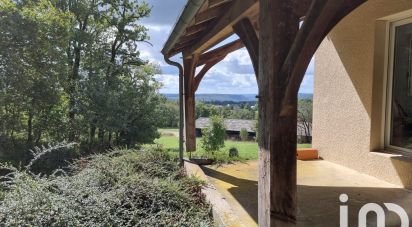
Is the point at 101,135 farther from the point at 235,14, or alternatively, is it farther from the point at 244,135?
the point at 235,14

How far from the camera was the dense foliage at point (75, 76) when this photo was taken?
11.5 meters

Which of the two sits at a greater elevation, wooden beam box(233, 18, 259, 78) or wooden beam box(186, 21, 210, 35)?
wooden beam box(186, 21, 210, 35)

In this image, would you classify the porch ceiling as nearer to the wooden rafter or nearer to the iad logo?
the wooden rafter

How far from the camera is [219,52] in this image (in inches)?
283

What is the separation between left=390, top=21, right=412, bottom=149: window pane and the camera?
4.52 m

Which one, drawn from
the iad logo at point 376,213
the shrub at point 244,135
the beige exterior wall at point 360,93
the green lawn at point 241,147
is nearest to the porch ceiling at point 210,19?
the beige exterior wall at point 360,93

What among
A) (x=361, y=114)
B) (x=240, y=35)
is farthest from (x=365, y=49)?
(x=240, y=35)

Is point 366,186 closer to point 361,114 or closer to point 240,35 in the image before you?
point 361,114

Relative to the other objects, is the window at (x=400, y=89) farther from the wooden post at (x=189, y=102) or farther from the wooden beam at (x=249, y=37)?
Answer: the wooden post at (x=189, y=102)

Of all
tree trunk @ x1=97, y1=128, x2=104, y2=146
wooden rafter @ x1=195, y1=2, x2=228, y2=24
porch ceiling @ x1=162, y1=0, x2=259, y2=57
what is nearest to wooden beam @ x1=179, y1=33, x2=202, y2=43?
porch ceiling @ x1=162, y1=0, x2=259, y2=57

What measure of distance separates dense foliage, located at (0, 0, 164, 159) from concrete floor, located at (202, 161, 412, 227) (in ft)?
29.8

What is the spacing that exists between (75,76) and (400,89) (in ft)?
47.0

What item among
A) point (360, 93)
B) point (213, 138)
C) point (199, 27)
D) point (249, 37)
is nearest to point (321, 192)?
point (360, 93)

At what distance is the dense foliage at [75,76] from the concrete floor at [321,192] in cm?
909
